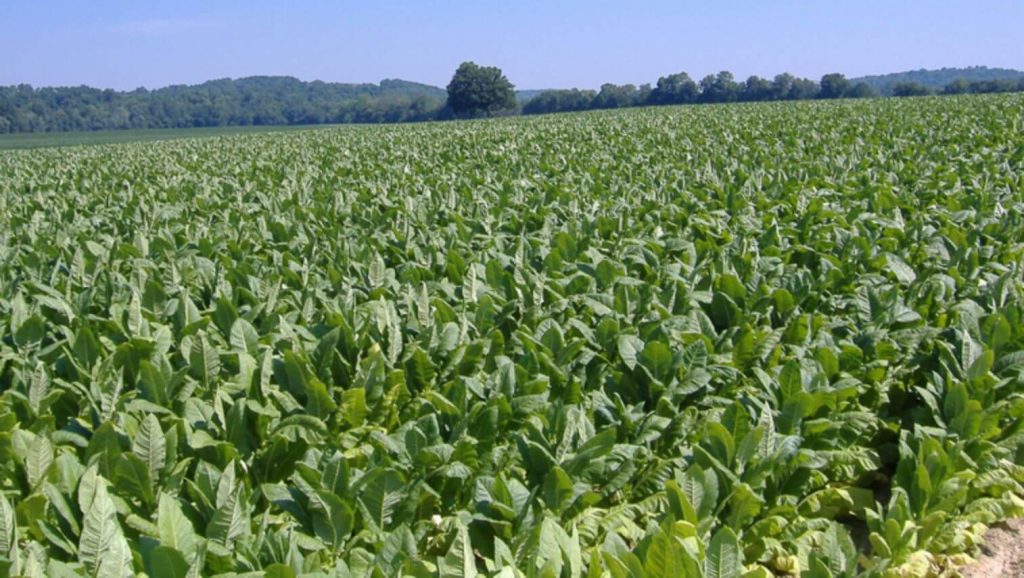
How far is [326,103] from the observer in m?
113

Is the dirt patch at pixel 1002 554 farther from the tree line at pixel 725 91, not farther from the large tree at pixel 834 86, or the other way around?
the large tree at pixel 834 86

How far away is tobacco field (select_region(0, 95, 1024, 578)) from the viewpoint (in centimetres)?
262

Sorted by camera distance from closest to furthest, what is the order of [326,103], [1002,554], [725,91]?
[1002,554]
[725,91]
[326,103]

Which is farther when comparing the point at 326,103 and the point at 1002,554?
the point at 326,103

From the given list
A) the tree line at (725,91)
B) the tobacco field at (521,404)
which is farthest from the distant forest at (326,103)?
the tobacco field at (521,404)

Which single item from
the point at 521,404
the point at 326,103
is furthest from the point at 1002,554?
the point at 326,103

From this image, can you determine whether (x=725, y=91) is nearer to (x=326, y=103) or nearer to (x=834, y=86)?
(x=834, y=86)

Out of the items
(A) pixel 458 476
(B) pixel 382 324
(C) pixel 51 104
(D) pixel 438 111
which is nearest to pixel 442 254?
(B) pixel 382 324

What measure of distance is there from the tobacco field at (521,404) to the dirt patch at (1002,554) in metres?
0.07

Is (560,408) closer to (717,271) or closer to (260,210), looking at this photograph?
(717,271)

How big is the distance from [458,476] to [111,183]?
12624 millimetres

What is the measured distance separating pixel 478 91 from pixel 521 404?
84656 millimetres

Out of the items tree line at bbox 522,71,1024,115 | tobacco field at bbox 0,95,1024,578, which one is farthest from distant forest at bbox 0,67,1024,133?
tobacco field at bbox 0,95,1024,578

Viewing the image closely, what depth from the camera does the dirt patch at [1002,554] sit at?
319cm
